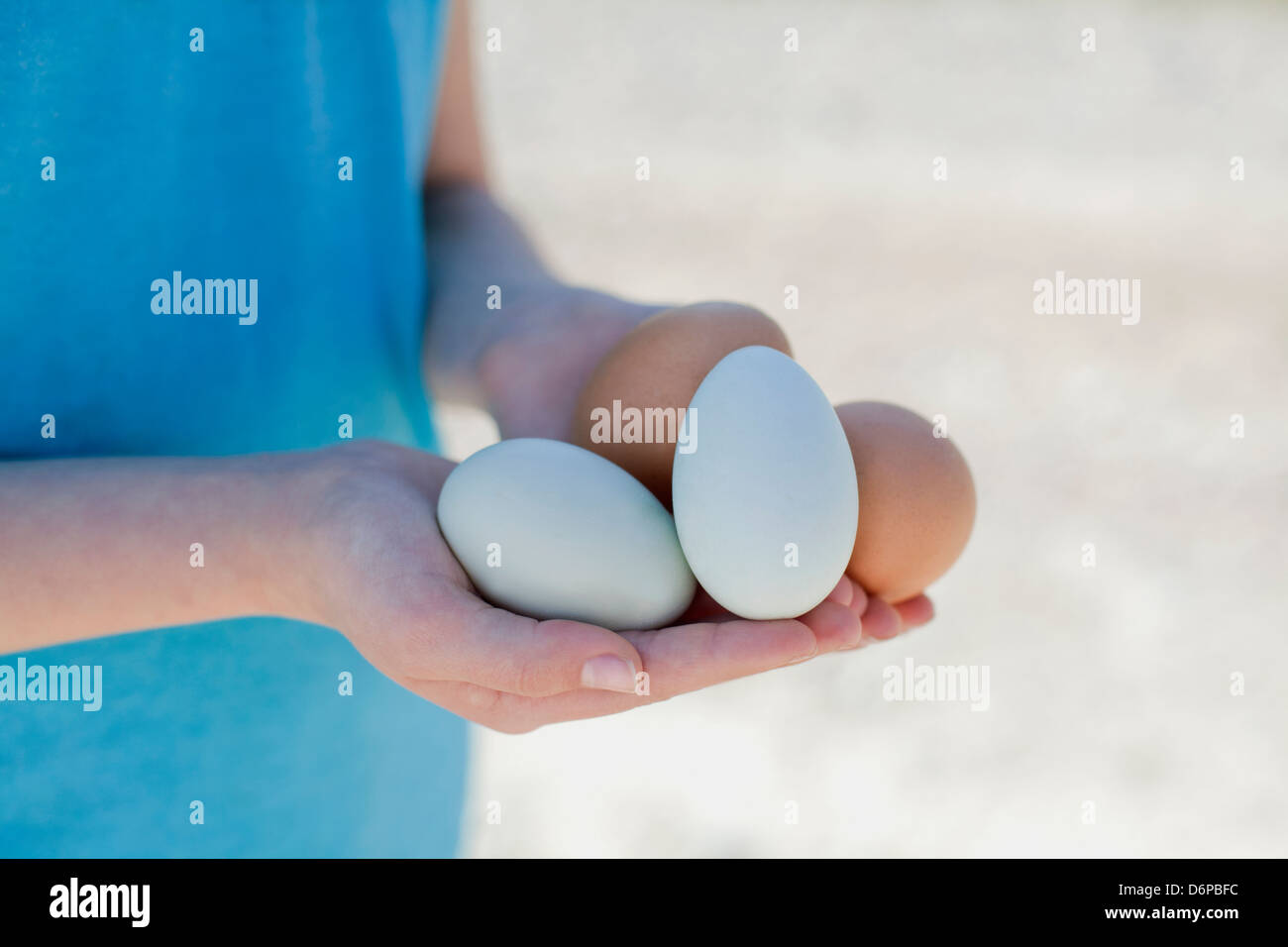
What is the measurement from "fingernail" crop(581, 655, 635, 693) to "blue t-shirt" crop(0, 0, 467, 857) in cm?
29

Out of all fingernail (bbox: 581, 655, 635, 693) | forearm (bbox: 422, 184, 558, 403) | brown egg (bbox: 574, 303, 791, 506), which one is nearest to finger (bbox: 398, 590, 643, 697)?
fingernail (bbox: 581, 655, 635, 693)

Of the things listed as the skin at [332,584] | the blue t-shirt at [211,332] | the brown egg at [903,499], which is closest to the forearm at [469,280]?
the blue t-shirt at [211,332]

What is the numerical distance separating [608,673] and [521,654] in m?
0.04

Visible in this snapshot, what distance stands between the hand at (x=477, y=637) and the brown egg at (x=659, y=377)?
0.17m

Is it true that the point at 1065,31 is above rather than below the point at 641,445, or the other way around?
above

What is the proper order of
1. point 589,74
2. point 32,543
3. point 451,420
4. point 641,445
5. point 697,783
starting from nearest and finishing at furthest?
point 32,543, point 641,445, point 697,783, point 451,420, point 589,74

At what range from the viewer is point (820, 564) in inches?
22.0

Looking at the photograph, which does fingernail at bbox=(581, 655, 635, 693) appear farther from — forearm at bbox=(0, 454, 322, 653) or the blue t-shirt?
the blue t-shirt

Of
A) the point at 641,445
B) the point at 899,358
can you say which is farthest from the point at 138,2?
the point at 899,358

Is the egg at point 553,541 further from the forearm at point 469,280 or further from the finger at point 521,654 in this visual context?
the forearm at point 469,280

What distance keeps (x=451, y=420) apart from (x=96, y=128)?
1198mm

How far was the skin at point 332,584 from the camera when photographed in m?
0.47

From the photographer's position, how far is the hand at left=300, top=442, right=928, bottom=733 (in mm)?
458

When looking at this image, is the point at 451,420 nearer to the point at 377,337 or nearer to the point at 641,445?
the point at 377,337
